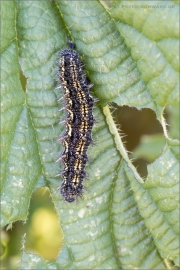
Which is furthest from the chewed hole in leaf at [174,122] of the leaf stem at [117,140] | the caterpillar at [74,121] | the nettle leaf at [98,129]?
the caterpillar at [74,121]

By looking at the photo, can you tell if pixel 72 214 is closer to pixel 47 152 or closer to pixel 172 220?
pixel 47 152

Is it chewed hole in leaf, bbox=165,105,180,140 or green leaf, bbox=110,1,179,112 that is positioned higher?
green leaf, bbox=110,1,179,112

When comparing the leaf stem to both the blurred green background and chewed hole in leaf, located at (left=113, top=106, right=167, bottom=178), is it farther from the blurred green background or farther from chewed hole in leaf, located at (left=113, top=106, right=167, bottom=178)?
chewed hole in leaf, located at (left=113, top=106, right=167, bottom=178)

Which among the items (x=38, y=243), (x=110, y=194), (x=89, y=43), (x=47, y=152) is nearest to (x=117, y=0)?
(x=89, y=43)

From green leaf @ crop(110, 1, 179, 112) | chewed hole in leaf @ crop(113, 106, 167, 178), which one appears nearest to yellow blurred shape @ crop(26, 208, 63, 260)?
chewed hole in leaf @ crop(113, 106, 167, 178)

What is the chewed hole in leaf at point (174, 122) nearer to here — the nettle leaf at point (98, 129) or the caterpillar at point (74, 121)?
the nettle leaf at point (98, 129)

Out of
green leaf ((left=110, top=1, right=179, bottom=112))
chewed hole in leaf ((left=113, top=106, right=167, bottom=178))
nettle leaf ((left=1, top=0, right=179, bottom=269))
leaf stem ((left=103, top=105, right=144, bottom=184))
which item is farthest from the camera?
chewed hole in leaf ((left=113, top=106, right=167, bottom=178))
